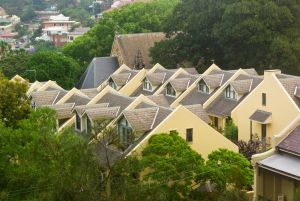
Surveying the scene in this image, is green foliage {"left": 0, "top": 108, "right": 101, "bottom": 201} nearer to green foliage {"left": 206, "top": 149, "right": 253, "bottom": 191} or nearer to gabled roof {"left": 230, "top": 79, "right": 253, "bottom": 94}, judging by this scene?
green foliage {"left": 206, "top": 149, "right": 253, "bottom": 191}

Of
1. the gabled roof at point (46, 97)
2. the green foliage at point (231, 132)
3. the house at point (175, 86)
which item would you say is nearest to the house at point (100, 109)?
the gabled roof at point (46, 97)

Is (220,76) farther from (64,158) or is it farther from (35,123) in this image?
(64,158)

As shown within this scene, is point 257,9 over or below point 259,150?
over

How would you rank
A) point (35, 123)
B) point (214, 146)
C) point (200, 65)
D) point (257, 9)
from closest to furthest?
point (35, 123)
point (214, 146)
point (257, 9)
point (200, 65)

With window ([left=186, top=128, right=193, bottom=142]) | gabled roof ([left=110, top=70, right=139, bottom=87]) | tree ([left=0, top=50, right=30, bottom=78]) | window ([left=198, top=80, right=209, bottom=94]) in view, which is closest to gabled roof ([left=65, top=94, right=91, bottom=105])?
window ([left=186, top=128, right=193, bottom=142])

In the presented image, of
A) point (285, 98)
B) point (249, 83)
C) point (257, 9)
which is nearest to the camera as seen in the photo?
point (285, 98)

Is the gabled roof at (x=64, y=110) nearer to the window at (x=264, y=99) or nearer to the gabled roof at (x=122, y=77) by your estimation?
the window at (x=264, y=99)

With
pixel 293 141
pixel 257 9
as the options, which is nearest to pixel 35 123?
pixel 293 141

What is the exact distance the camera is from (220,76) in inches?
2073

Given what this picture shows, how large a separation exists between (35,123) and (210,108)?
21.1m

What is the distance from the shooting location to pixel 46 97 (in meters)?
48.4

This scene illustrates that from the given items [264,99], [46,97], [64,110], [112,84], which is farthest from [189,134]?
[112,84]

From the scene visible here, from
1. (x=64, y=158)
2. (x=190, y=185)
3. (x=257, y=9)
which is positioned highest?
(x=257, y=9)

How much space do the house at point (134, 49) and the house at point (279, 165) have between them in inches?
1471
